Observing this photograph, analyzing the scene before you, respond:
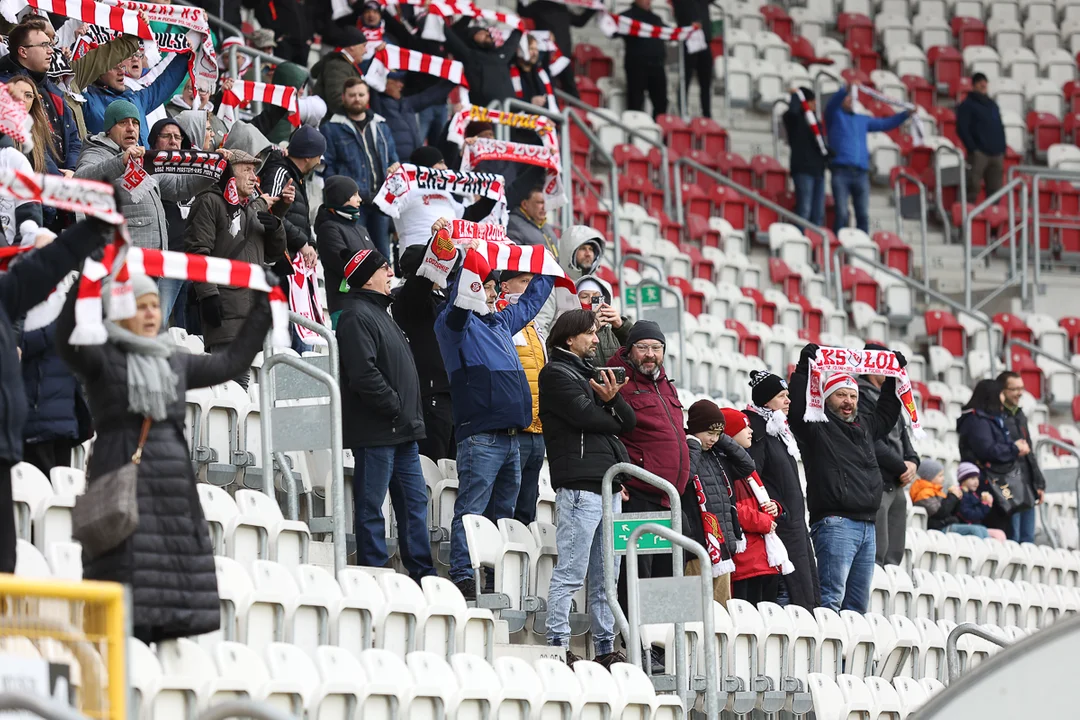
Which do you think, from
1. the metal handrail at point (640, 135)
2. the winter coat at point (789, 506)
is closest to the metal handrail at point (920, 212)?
the metal handrail at point (640, 135)

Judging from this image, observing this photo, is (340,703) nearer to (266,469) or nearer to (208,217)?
(266,469)

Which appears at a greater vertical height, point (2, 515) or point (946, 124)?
point (946, 124)

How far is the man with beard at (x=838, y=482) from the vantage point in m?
10.3

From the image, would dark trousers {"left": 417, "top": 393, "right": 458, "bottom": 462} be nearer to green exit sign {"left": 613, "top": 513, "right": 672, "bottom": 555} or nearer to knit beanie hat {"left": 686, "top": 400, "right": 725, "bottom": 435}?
knit beanie hat {"left": 686, "top": 400, "right": 725, "bottom": 435}

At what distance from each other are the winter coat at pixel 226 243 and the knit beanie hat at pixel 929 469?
5.54m

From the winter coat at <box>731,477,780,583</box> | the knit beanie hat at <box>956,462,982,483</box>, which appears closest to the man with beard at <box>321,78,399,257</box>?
the winter coat at <box>731,477,780,583</box>

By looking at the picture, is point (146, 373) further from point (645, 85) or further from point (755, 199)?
point (645, 85)

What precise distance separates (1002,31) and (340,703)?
53.6 ft

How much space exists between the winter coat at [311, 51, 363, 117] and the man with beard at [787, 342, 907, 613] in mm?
3461

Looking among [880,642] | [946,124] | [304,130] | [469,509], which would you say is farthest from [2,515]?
[946,124]

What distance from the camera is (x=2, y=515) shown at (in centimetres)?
599

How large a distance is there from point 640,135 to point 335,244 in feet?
23.2

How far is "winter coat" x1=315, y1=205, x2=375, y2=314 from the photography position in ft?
31.5

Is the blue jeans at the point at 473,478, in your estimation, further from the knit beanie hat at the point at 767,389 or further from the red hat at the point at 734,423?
the knit beanie hat at the point at 767,389
